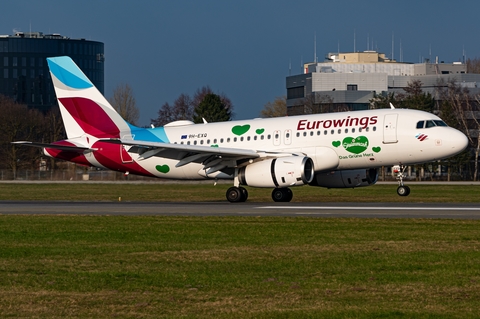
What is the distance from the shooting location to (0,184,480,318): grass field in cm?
1253

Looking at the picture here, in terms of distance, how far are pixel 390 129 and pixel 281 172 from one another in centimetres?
512

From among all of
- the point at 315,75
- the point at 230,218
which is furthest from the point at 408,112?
the point at 315,75

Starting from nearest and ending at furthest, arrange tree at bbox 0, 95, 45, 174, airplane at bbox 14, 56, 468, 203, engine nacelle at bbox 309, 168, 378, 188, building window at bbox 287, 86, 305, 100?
1. airplane at bbox 14, 56, 468, 203
2. engine nacelle at bbox 309, 168, 378, 188
3. tree at bbox 0, 95, 45, 174
4. building window at bbox 287, 86, 305, 100

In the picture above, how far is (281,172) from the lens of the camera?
3591cm

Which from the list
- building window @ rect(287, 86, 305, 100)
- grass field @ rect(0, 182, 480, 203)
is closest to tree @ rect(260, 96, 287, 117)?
building window @ rect(287, 86, 305, 100)

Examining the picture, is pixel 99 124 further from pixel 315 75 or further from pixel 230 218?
pixel 315 75

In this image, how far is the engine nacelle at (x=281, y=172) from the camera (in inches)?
1403

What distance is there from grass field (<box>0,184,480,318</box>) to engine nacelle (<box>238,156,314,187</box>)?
10745mm

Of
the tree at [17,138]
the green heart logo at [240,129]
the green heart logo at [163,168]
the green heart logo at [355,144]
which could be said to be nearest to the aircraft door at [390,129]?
the green heart logo at [355,144]

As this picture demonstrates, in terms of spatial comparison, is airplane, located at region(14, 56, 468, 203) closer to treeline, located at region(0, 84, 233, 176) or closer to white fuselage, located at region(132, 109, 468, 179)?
white fuselage, located at region(132, 109, 468, 179)

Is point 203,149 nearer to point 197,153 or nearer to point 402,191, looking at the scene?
point 197,153

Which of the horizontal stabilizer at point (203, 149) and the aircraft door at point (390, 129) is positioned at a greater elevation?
the aircraft door at point (390, 129)

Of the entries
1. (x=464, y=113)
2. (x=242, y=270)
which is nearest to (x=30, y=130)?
(x=464, y=113)

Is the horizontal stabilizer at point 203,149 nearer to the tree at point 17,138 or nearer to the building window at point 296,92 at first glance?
the tree at point 17,138
